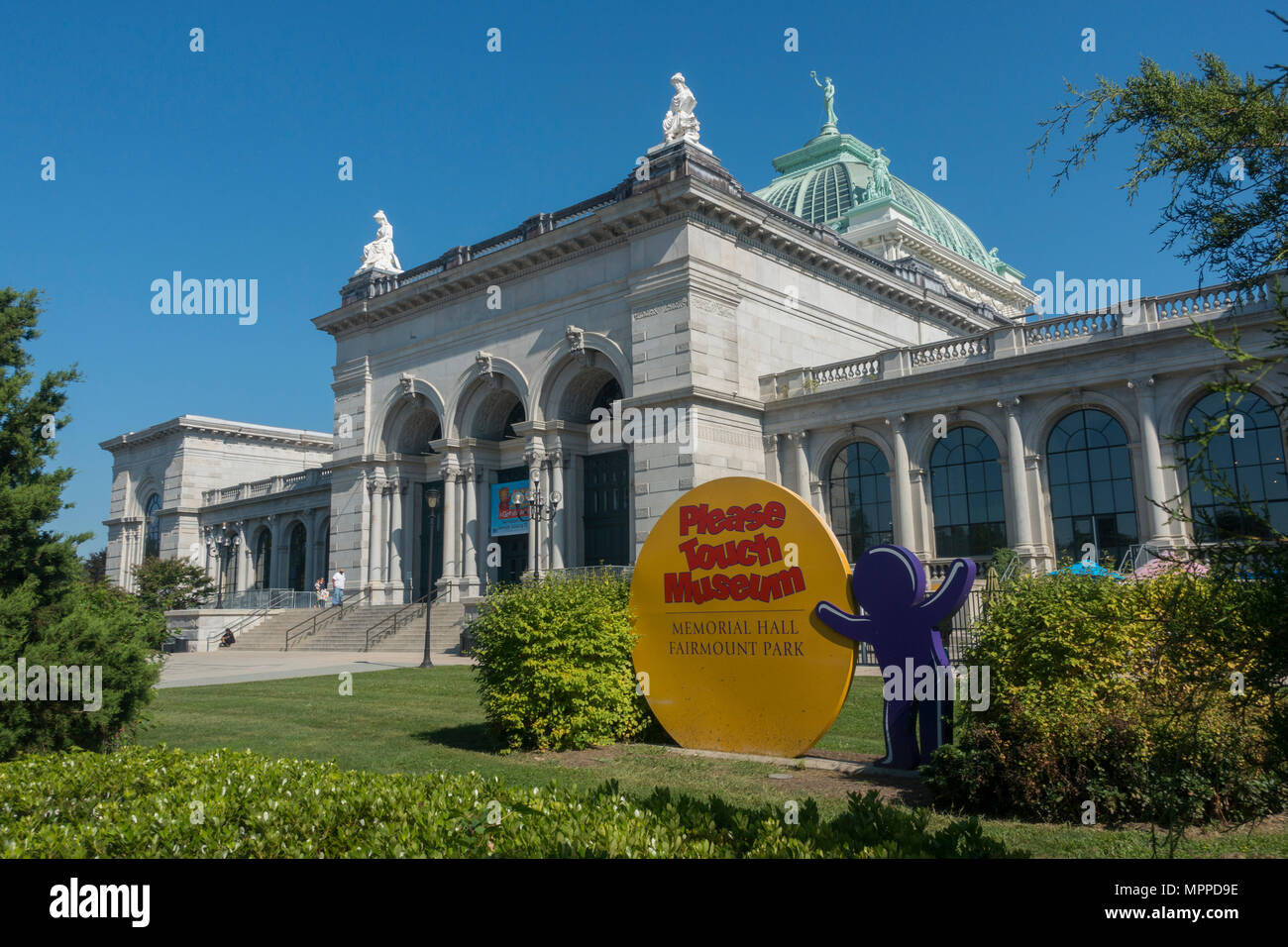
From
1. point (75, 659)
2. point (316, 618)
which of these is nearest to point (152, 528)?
point (316, 618)

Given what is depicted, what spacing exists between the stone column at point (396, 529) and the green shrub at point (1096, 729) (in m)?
35.2

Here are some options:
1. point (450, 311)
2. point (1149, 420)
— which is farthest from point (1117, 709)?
point (450, 311)

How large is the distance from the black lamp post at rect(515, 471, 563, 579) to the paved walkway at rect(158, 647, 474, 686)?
17.0ft

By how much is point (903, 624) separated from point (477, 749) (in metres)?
5.90

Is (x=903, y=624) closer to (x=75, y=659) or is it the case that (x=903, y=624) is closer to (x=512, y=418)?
(x=75, y=659)

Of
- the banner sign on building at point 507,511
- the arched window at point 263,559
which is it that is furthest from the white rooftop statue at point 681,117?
the arched window at point 263,559

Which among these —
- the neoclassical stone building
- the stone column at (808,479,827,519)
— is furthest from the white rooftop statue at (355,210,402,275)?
the stone column at (808,479,827,519)

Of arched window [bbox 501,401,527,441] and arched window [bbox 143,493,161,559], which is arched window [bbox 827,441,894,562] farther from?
arched window [bbox 143,493,161,559]

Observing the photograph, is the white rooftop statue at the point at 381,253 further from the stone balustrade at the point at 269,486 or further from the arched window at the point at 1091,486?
the arched window at the point at 1091,486

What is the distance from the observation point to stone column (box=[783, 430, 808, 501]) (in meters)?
31.5

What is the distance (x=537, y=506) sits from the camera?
31078mm
